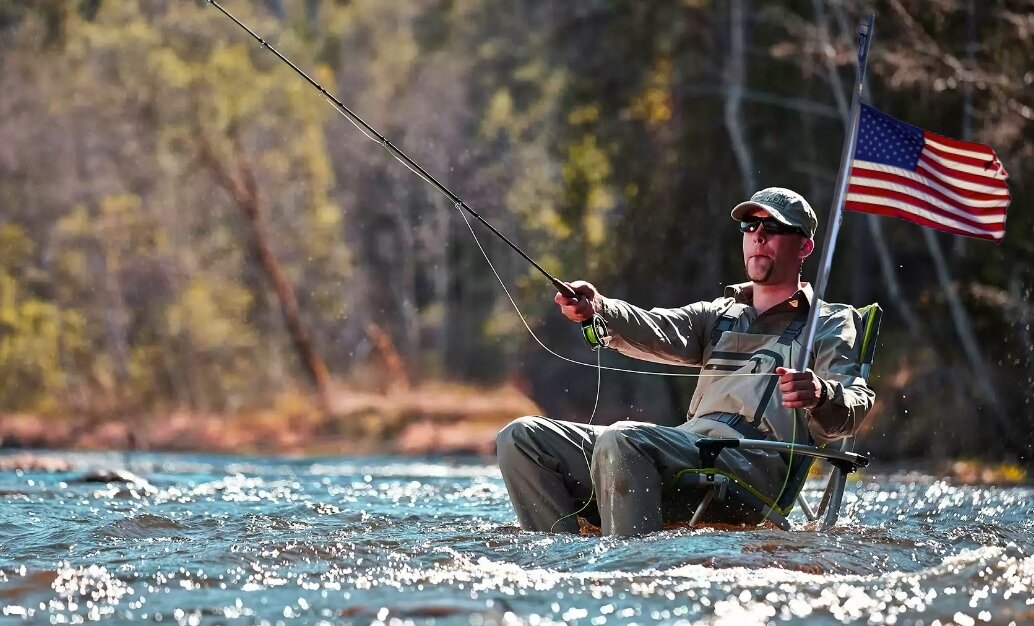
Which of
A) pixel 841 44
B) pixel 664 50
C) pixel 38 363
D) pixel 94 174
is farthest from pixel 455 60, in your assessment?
pixel 841 44

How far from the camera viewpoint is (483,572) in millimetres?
5367

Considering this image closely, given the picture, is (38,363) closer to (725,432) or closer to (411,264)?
(411,264)

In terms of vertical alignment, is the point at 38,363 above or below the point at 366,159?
below

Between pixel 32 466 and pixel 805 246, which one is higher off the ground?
pixel 805 246

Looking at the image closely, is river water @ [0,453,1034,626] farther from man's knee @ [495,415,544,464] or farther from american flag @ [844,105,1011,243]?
american flag @ [844,105,1011,243]

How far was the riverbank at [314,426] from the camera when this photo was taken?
2611 centimetres

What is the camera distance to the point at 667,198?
21406mm

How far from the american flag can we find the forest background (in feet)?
28.5

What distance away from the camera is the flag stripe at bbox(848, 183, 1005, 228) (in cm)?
632

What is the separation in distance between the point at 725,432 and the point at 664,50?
1719 cm

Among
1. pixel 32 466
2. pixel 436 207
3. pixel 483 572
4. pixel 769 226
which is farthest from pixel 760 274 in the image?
pixel 436 207

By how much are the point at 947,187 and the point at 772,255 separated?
834 mm

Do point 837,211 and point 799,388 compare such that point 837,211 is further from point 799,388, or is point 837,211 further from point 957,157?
point 799,388

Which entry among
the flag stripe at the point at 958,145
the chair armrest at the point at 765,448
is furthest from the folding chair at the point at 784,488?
the flag stripe at the point at 958,145
